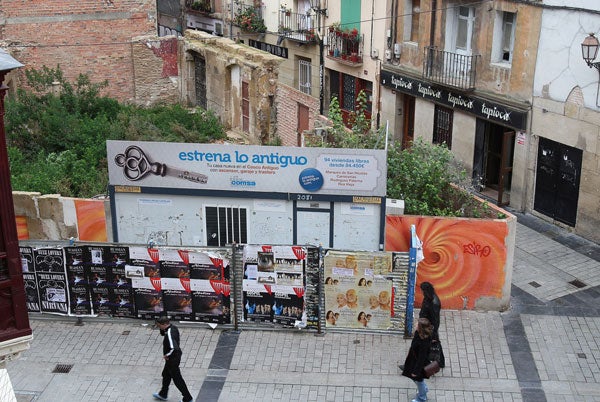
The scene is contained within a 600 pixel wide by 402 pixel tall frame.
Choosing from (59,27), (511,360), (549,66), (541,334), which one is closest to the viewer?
(511,360)

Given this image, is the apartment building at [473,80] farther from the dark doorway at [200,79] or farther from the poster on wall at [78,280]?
the poster on wall at [78,280]

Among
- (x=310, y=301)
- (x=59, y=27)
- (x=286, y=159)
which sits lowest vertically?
(x=310, y=301)

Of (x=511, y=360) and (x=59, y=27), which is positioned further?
(x=59, y=27)

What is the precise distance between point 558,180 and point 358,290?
7.60m

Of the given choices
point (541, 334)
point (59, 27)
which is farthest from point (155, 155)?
point (59, 27)

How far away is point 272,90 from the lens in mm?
20656

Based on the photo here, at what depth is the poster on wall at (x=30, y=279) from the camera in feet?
42.3

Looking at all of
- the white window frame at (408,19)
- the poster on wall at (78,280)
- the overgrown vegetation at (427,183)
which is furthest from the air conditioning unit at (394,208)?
the white window frame at (408,19)

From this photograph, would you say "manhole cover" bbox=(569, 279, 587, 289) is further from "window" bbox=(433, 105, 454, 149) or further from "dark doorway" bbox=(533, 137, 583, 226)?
"window" bbox=(433, 105, 454, 149)

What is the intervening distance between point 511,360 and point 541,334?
1097 mm

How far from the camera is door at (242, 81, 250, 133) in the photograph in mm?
21656

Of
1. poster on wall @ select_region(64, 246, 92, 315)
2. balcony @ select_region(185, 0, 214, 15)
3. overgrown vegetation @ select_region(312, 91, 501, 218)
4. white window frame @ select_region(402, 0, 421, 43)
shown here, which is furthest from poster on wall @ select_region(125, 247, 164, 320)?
balcony @ select_region(185, 0, 214, 15)

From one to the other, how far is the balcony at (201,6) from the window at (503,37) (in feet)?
57.6

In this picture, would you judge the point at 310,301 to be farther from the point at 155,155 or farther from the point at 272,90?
the point at 272,90
